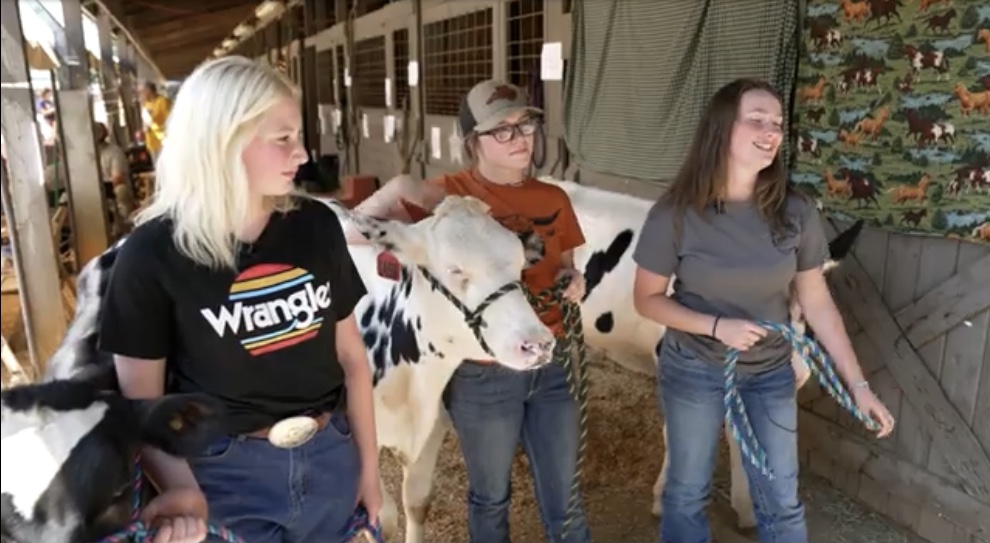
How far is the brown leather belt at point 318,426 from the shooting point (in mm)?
1530

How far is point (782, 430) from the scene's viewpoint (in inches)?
87.0

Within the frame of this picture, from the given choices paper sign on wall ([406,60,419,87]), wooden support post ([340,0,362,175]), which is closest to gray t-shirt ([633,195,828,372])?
paper sign on wall ([406,60,419,87])

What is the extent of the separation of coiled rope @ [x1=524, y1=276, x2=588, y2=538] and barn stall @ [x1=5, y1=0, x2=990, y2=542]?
0.97 m

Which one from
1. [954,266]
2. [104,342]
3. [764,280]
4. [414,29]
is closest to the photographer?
[104,342]

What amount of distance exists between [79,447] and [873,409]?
1.94 meters

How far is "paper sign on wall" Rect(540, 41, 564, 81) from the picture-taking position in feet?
17.0

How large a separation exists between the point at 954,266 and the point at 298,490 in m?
2.49

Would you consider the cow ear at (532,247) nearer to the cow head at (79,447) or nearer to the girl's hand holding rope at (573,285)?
the girl's hand holding rope at (573,285)

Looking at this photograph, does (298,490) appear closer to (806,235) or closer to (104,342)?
(104,342)

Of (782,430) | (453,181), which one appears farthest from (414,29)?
(782,430)

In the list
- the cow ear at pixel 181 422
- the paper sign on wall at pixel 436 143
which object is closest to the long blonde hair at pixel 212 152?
the cow ear at pixel 181 422

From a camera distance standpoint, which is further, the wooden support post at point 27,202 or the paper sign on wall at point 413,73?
the paper sign on wall at point 413,73

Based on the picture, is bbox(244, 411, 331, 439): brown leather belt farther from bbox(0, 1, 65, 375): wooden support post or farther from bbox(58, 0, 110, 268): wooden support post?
bbox(58, 0, 110, 268): wooden support post

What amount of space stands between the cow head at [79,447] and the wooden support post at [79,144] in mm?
4246
